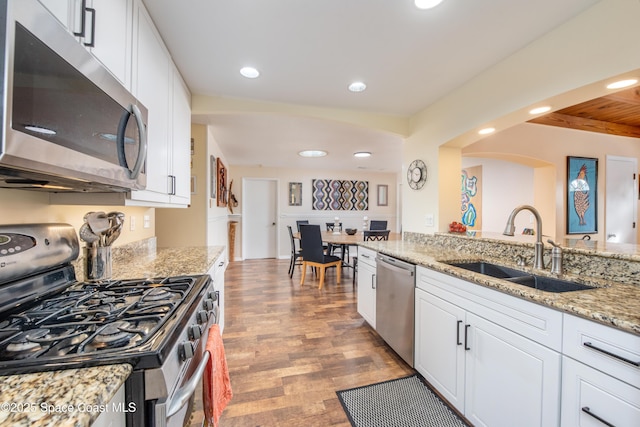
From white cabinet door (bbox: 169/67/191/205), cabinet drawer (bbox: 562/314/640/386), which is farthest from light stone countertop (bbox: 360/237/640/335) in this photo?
white cabinet door (bbox: 169/67/191/205)

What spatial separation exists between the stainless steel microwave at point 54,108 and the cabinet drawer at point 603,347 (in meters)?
1.70

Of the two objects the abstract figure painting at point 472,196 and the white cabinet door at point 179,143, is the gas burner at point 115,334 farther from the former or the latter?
the abstract figure painting at point 472,196

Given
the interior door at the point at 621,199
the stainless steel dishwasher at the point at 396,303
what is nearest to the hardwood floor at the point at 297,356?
the stainless steel dishwasher at the point at 396,303

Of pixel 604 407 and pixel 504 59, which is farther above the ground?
pixel 504 59

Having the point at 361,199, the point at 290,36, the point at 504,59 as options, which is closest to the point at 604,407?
the point at 504,59

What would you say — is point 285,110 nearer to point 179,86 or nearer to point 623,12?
point 179,86

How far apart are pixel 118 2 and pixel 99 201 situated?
88cm

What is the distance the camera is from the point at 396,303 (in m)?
2.09

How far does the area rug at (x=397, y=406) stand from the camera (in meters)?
1.51

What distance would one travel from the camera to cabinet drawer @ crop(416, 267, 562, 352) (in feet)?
3.46

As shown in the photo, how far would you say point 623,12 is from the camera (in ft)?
4.31

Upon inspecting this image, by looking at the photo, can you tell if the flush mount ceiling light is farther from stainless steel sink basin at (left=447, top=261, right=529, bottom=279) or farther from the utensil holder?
the utensil holder

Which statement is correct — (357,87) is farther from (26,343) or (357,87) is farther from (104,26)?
(26,343)

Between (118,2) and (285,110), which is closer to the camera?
(118,2)
